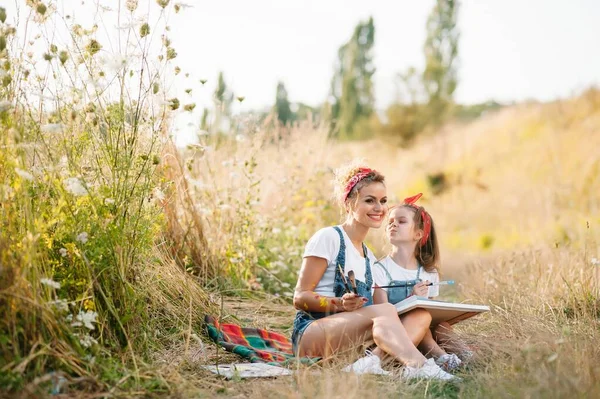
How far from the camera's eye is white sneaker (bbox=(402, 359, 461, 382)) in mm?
3088

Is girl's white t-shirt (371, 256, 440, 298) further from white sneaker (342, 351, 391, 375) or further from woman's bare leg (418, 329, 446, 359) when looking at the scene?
white sneaker (342, 351, 391, 375)

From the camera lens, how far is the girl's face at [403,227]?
4.15 metres

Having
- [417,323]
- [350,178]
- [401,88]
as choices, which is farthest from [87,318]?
[401,88]

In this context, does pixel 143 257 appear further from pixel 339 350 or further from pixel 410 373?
pixel 410 373

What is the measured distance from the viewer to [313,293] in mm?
3467

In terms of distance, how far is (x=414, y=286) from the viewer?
390cm

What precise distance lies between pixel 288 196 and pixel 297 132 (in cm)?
95

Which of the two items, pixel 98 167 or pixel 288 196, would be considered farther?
pixel 288 196

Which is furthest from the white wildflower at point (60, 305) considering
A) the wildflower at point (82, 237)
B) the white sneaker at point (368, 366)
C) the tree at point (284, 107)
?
the tree at point (284, 107)

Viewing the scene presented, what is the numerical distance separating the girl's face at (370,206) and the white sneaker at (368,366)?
755 millimetres

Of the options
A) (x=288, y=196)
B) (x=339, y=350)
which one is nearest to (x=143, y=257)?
(x=339, y=350)

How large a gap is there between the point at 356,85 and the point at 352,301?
22851mm

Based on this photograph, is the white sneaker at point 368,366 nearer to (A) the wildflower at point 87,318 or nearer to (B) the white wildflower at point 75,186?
(A) the wildflower at point 87,318

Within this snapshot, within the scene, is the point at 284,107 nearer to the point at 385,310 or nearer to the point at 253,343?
the point at 253,343
